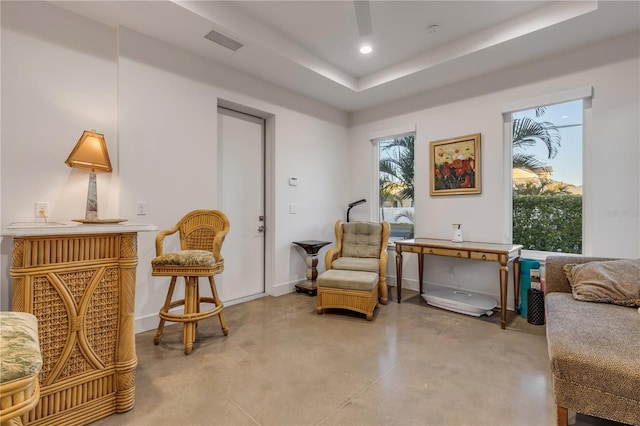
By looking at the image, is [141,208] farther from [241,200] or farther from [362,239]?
[362,239]

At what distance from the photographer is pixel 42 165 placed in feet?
7.49

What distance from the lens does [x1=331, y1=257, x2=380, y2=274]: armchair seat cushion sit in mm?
3324

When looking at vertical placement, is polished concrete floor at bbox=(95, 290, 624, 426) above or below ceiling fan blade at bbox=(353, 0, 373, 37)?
below

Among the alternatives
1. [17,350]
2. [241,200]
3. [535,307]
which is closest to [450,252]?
[535,307]

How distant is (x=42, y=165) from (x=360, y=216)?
367 cm

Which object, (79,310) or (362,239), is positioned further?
(362,239)

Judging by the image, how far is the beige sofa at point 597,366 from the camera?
1270 millimetres

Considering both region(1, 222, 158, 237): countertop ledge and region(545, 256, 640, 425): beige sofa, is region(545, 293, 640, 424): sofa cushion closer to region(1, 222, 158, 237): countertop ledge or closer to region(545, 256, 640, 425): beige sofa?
region(545, 256, 640, 425): beige sofa

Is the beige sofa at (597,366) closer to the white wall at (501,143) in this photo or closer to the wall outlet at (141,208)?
the white wall at (501,143)

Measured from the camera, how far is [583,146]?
2926 millimetres

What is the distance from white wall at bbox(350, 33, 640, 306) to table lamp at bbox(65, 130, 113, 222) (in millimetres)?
3322

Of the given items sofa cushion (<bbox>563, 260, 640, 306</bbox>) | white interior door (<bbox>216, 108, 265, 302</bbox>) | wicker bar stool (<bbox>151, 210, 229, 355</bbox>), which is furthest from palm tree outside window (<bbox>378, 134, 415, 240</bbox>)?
wicker bar stool (<bbox>151, 210, 229, 355</bbox>)

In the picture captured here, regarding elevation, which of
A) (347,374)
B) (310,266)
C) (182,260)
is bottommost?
(347,374)

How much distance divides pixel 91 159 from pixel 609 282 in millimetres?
3757
